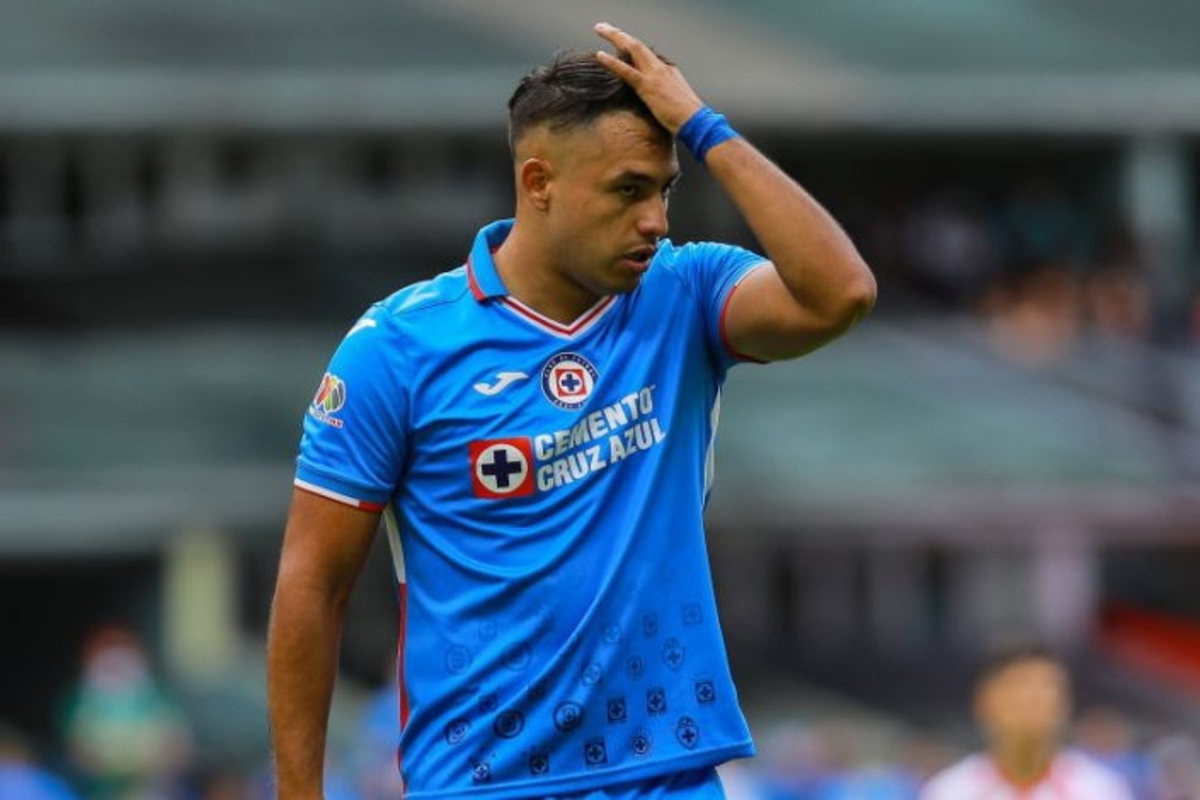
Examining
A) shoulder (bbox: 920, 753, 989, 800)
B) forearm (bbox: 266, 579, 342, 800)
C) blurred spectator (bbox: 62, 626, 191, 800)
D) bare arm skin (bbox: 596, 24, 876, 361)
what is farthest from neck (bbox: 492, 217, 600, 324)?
blurred spectator (bbox: 62, 626, 191, 800)

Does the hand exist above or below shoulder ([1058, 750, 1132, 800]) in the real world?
above

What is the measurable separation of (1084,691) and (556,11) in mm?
8449

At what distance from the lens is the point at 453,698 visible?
17.6ft

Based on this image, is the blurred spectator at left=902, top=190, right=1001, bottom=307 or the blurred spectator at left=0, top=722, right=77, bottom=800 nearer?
the blurred spectator at left=0, top=722, right=77, bottom=800

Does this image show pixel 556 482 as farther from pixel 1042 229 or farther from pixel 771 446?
pixel 1042 229

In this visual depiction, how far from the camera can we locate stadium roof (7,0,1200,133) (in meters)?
26.2

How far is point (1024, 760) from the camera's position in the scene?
9484mm

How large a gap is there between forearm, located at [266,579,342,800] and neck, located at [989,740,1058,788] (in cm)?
454

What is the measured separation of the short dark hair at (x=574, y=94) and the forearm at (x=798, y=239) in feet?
0.57

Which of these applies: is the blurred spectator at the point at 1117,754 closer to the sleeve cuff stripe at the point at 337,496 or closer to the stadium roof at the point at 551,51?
the stadium roof at the point at 551,51

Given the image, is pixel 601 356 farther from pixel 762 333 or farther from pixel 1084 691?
pixel 1084 691

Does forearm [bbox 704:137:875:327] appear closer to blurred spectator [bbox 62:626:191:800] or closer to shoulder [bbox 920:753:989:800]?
shoulder [bbox 920:753:989:800]

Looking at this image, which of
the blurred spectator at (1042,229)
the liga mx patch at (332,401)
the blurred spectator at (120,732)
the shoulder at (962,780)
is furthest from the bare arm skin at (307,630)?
the blurred spectator at (1042,229)

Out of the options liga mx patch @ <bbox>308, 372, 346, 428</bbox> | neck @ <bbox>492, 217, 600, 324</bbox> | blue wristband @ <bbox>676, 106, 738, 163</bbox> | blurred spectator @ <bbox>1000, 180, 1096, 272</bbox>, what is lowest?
blurred spectator @ <bbox>1000, 180, 1096, 272</bbox>
